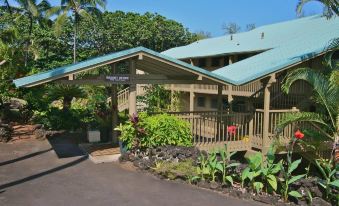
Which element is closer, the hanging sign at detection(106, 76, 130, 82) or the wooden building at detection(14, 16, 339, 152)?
the wooden building at detection(14, 16, 339, 152)

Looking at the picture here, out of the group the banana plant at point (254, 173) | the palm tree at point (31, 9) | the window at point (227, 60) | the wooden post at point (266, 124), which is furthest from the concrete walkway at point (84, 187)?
the palm tree at point (31, 9)

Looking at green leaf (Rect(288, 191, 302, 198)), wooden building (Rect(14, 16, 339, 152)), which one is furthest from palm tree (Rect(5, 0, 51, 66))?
green leaf (Rect(288, 191, 302, 198))

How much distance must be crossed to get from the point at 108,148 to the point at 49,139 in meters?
4.17

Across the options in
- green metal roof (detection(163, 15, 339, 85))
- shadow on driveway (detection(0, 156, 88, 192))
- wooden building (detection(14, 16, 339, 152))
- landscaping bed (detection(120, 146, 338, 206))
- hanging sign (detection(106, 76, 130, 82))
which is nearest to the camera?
landscaping bed (detection(120, 146, 338, 206))

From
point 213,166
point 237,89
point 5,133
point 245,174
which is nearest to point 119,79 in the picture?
point 213,166

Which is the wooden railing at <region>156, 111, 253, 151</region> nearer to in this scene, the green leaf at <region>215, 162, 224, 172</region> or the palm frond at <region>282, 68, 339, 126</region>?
the palm frond at <region>282, 68, 339, 126</region>

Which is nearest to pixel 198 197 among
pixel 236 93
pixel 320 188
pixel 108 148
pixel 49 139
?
pixel 320 188

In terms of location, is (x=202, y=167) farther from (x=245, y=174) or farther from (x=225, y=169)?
(x=245, y=174)

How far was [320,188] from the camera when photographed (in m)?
9.14

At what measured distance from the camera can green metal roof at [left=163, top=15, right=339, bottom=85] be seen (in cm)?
1502

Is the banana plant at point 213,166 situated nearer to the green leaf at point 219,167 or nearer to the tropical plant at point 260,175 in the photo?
the green leaf at point 219,167

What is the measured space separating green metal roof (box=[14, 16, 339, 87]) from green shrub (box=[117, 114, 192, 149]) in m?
2.02

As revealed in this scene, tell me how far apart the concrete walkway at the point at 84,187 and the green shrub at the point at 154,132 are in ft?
3.25

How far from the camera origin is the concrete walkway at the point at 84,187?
8.81 metres
